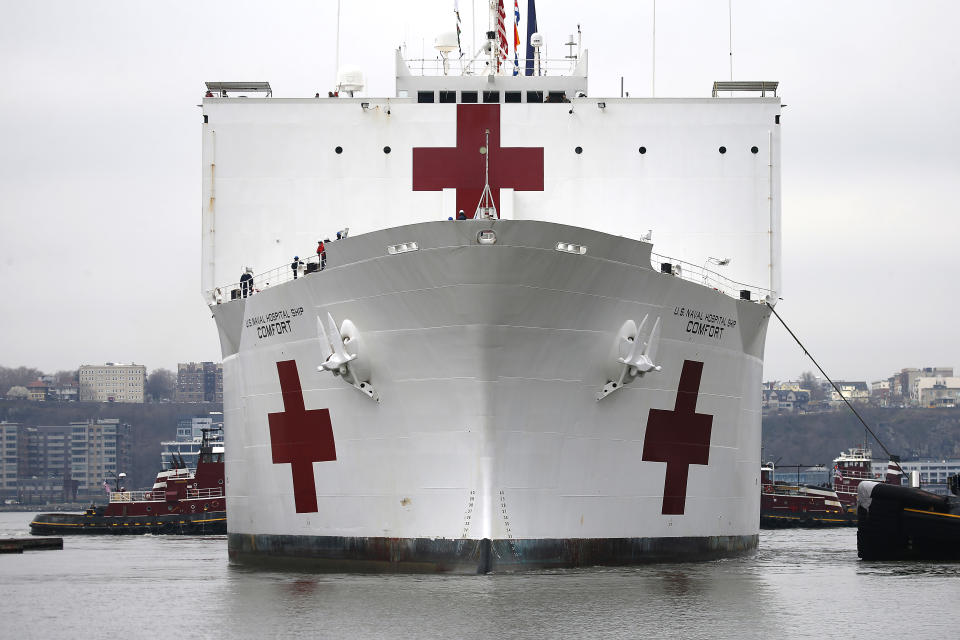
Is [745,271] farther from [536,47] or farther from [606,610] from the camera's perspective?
[606,610]

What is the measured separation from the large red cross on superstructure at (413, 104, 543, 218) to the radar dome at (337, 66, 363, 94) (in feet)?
6.69

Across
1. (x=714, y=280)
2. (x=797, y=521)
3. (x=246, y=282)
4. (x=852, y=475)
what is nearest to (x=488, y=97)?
(x=714, y=280)

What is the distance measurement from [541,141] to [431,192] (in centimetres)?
144

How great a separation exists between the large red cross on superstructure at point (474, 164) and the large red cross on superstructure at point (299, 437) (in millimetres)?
2818

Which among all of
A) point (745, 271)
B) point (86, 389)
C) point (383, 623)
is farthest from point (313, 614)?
point (86, 389)

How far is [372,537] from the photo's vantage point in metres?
13.4

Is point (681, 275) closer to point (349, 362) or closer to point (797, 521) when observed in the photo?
point (349, 362)

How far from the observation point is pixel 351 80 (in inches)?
695

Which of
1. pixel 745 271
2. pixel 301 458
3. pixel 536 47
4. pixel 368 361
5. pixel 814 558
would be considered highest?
pixel 536 47

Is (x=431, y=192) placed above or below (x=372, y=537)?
above

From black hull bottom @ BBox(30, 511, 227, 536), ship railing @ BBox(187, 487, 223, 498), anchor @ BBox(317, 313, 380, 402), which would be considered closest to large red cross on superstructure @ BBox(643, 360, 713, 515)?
anchor @ BBox(317, 313, 380, 402)

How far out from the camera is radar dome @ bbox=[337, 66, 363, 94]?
695 inches

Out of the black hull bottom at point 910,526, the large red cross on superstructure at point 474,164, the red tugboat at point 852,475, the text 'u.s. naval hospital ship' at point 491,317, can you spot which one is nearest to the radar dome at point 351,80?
the text 'u.s. naval hospital ship' at point 491,317

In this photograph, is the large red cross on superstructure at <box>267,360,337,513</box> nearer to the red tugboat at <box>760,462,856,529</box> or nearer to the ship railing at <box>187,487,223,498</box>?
the ship railing at <box>187,487,223,498</box>
